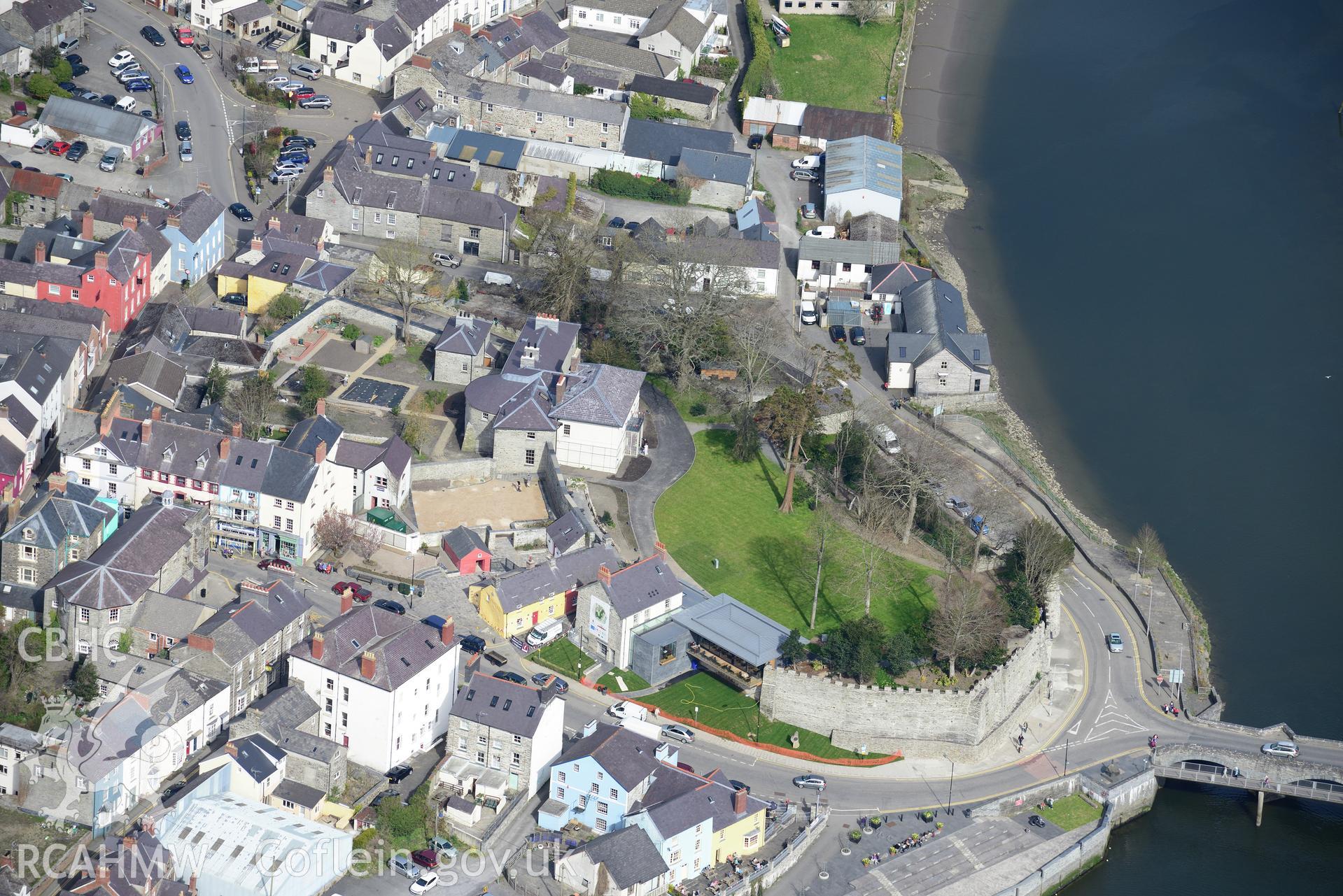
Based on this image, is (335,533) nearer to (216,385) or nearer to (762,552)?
(216,385)

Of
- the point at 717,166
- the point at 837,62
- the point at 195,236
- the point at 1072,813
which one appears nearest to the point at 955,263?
the point at 717,166

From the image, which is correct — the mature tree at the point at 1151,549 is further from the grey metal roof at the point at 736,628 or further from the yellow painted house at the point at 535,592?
the yellow painted house at the point at 535,592

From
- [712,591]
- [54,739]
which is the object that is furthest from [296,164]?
[54,739]

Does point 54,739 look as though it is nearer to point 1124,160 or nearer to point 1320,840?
point 1320,840

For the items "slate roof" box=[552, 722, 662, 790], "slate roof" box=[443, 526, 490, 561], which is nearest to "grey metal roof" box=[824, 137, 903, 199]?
"slate roof" box=[443, 526, 490, 561]

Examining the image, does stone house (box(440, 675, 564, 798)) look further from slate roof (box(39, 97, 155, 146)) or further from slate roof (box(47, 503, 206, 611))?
slate roof (box(39, 97, 155, 146))

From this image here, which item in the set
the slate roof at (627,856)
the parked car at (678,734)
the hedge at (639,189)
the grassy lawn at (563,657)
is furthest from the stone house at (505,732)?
the hedge at (639,189)

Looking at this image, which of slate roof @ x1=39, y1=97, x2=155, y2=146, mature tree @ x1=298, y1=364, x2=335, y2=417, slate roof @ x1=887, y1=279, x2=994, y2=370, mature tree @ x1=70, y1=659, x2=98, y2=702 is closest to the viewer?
mature tree @ x1=70, y1=659, x2=98, y2=702
